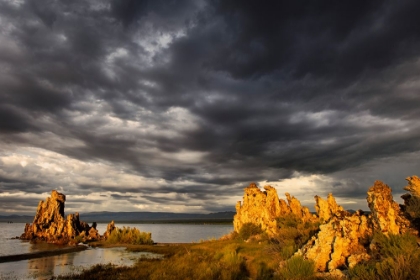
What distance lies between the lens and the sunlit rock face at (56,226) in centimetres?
6456

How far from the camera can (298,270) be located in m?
16.0

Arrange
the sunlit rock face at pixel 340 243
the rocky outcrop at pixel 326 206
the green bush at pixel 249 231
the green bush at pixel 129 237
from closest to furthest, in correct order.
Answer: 1. the sunlit rock face at pixel 340 243
2. the rocky outcrop at pixel 326 206
3. the green bush at pixel 249 231
4. the green bush at pixel 129 237

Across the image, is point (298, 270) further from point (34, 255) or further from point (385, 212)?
point (34, 255)

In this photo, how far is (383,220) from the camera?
16.2 metres

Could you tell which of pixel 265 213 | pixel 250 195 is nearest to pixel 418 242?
pixel 265 213

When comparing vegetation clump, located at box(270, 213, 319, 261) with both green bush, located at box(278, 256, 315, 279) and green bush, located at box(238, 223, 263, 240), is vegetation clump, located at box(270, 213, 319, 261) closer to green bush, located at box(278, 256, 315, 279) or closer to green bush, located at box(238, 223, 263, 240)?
green bush, located at box(278, 256, 315, 279)

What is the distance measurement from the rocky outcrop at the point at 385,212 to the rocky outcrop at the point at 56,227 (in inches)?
2351

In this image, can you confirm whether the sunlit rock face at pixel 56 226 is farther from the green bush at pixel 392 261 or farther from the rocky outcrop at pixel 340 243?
the green bush at pixel 392 261

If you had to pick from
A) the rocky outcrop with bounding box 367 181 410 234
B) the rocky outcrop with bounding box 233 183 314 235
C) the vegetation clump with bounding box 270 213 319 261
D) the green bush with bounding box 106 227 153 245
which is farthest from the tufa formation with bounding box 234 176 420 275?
the green bush with bounding box 106 227 153 245

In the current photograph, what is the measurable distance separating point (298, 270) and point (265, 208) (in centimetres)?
3325

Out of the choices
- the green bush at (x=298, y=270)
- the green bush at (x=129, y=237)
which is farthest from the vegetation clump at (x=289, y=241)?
the green bush at (x=129, y=237)

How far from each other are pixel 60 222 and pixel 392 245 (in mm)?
72874

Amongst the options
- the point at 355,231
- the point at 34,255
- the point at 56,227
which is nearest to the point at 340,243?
the point at 355,231

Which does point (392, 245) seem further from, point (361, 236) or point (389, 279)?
point (389, 279)
